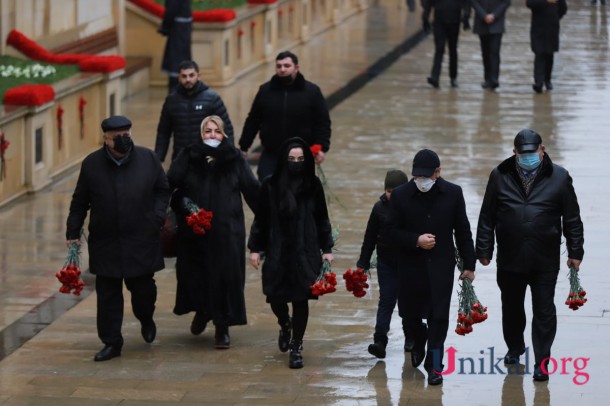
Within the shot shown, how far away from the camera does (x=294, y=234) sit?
426 inches

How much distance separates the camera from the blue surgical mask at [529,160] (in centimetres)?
1032

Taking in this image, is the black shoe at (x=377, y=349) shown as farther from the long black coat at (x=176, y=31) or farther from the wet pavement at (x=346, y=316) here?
the long black coat at (x=176, y=31)

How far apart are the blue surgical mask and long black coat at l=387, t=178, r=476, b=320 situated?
1.45 ft

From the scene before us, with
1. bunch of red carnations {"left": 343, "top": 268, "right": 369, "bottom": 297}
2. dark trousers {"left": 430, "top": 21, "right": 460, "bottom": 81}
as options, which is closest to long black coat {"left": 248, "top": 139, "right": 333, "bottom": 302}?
bunch of red carnations {"left": 343, "top": 268, "right": 369, "bottom": 297}

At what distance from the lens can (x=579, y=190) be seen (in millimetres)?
17234

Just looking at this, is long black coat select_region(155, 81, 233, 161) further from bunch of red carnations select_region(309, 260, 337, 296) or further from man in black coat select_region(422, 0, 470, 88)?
man in black coat select_region(422, 0, 470, 88)

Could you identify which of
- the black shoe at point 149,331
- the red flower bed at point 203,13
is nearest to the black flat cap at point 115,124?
the black shoe at point 149,331

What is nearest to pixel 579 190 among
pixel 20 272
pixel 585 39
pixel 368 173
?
pixel 368 173

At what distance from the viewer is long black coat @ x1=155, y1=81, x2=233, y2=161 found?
13.7m

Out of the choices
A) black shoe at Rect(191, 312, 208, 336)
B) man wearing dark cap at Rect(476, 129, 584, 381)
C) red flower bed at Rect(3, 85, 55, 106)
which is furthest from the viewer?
red flower bed at Rect(3, 85, 55, 106)

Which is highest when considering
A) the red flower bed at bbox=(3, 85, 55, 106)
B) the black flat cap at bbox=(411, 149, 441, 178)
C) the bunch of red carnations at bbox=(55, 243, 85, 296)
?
the black flat cap at bbox=(411, 149, 441, 178)

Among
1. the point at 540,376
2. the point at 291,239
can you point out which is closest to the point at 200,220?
the point at 291,239

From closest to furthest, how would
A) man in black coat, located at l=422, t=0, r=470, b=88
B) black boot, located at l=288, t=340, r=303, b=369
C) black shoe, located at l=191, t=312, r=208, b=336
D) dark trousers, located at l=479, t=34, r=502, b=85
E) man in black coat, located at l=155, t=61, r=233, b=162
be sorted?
black boot, located at l=288, t=340, r=303, b=369 → black shoe, located at l=191, t=312, r=208, b=336 → man in black coat, located at l=155, t=61, r=233, b=162 → dark trousers, located at l=479, t=34, r=502, b=85 → man in black coat, located at l=422, t=0, r=470, b=88

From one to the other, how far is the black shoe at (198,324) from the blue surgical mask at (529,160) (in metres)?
2.63
